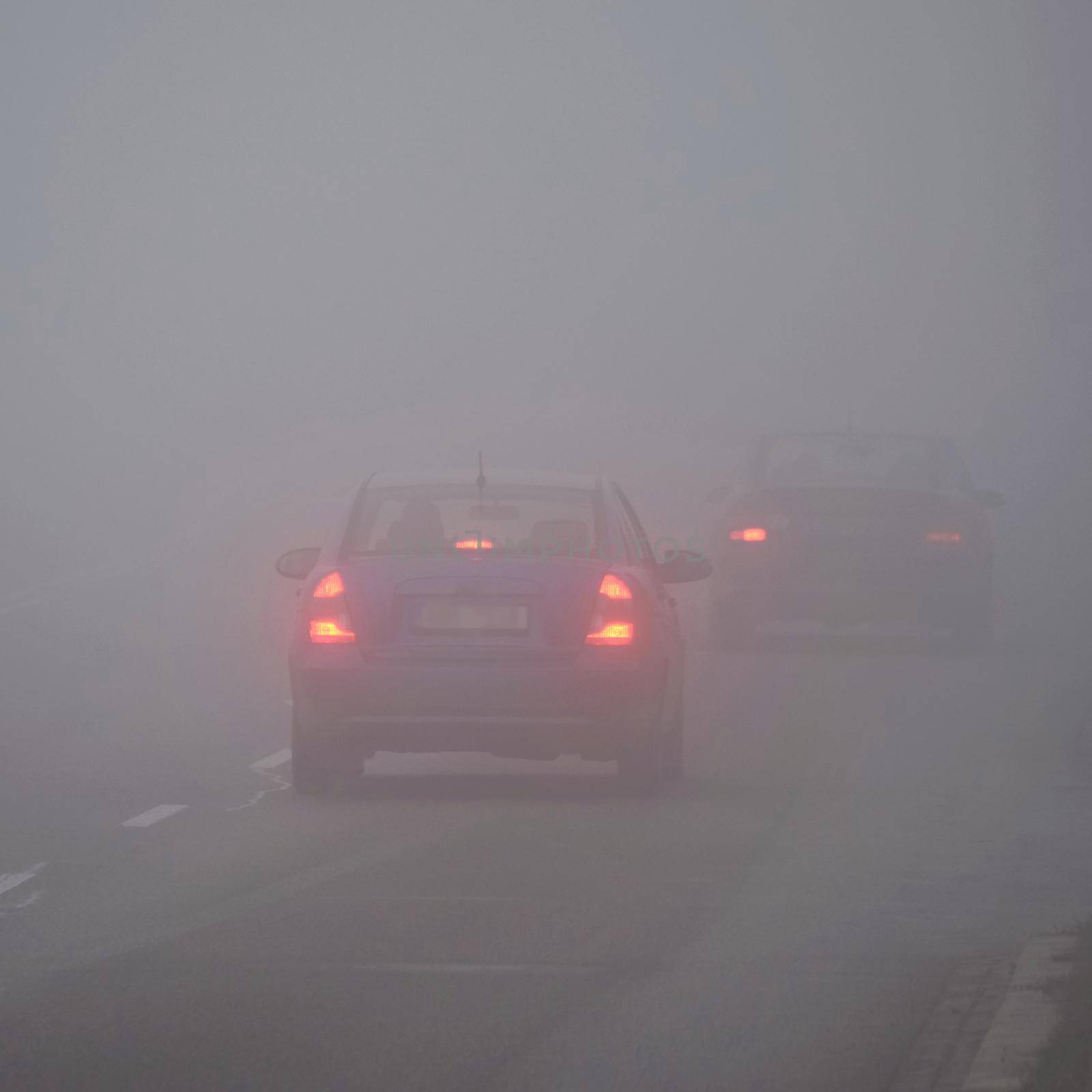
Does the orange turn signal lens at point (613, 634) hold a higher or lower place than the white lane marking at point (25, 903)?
higher

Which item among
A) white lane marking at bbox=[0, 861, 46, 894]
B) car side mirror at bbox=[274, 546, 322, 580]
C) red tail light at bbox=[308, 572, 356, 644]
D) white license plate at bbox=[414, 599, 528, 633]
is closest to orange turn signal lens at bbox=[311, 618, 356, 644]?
red tail light at bbox=[308, 572, 356, 644]

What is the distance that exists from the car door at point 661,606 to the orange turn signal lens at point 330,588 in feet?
4.35

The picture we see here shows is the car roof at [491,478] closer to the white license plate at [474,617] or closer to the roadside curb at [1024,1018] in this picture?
the white license plate at [474,617]

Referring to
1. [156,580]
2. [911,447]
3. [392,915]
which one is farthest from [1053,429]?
[392,915]

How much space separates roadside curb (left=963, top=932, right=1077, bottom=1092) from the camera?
668cm

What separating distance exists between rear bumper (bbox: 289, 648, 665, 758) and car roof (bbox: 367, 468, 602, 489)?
104 cm

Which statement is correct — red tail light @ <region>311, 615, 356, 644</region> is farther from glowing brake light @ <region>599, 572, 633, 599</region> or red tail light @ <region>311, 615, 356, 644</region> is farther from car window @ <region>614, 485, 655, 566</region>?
car window @ <region>614, 485, 655, 566</region>

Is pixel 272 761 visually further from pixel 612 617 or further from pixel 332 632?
pixel 612 617

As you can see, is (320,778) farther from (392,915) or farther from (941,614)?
(941,614)

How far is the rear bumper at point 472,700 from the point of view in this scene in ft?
40.3

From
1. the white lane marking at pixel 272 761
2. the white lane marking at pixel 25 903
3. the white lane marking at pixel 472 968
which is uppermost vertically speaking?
the white lane marking at pixel 472 968

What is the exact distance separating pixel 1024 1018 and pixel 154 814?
5.43 metres

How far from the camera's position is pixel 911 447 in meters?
72.2

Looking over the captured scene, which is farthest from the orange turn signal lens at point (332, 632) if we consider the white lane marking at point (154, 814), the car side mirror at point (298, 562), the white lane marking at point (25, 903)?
the white lane marking at point (25, 903)
